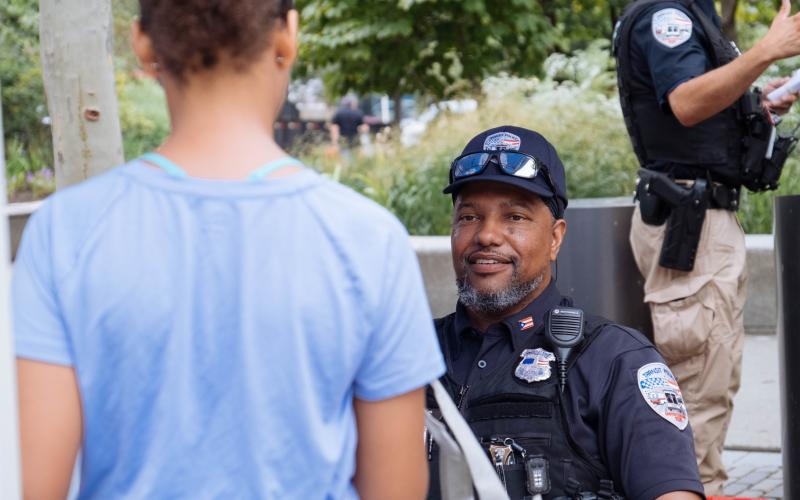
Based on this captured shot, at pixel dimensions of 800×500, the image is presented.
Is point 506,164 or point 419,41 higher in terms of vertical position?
point 419,41

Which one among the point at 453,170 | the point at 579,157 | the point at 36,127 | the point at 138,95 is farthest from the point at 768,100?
the point at 138,95

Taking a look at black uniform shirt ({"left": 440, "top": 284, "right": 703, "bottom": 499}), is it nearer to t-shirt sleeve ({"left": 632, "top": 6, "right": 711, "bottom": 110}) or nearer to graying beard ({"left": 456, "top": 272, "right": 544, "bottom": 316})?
graying beard ({"left": 456, "top": 272, "right": 544, "bottom": 316})

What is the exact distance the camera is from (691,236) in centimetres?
394

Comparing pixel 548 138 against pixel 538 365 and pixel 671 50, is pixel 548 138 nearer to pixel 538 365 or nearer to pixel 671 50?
pixel 671 50

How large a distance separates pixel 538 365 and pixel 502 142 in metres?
0.58

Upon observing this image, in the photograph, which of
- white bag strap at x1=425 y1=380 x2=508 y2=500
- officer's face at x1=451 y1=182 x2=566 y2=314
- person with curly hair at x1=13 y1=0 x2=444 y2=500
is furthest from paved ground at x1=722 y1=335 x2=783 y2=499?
person with curly hair at x1=13 y1=0 x2=444 y2=500

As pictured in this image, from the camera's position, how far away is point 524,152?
2.78 meters

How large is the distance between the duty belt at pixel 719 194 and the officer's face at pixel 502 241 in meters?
1.26

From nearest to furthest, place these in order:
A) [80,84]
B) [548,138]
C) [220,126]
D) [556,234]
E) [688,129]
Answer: [220,126] → [556,234] → [80,84] → [688,129] → [548,138]

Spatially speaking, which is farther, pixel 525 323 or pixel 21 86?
pixel 21 86

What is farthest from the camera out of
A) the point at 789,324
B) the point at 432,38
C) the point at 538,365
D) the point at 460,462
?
the point at 432,38

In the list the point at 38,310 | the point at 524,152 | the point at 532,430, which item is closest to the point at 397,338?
the point at 38,310

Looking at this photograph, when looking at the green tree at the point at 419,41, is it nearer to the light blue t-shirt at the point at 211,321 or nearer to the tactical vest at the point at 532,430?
the tactical vest at the point at 532,430

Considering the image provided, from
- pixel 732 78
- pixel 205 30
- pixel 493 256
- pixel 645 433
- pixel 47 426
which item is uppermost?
pixel 205 30
